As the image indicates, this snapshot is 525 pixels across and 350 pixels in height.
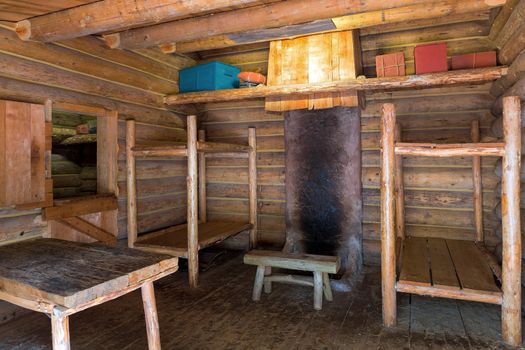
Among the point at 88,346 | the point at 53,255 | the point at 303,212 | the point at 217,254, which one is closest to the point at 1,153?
the point at 53,255

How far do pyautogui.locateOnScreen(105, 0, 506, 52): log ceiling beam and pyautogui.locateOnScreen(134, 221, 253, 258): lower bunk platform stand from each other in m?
2.84

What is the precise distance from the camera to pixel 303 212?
6.05m

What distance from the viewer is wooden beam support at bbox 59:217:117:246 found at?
4.50 m

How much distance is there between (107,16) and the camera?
3496 millimetres

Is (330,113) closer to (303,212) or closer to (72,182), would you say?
(303,212)

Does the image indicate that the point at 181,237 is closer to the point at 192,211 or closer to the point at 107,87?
the point at 192,211

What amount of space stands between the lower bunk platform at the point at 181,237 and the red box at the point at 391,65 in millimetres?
3418

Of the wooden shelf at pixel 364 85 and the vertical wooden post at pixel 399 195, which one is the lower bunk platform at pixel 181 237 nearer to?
the wooden shelf at pixel 364 85

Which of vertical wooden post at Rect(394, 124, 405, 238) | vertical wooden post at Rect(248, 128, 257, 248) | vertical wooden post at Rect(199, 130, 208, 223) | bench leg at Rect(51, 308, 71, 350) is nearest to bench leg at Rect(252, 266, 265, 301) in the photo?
vertical wooden post at Rect(248, 128, 257, 248)

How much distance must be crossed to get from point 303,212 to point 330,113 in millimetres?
1759

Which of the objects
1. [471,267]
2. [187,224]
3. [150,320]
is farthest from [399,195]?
[150,320]

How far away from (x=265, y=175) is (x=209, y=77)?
2072 mm

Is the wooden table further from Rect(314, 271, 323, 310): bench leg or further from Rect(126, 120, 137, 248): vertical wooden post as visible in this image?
Rect(314, 271, 323, 310): bench leg

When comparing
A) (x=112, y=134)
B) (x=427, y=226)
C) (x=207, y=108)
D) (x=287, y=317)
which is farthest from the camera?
(x=207, y=108)
